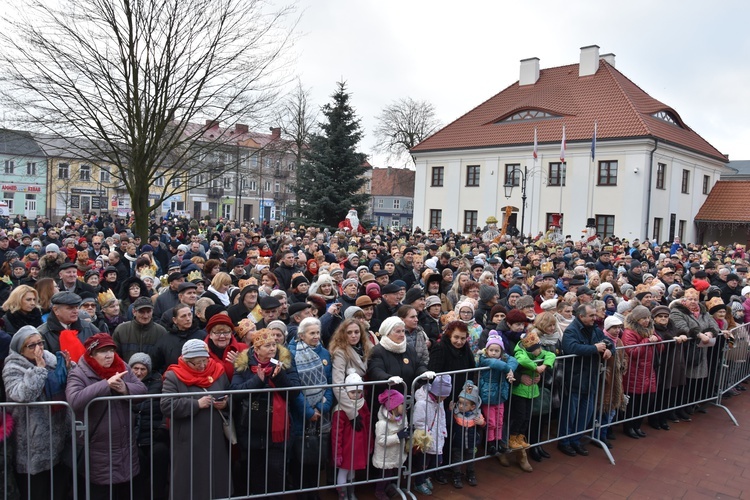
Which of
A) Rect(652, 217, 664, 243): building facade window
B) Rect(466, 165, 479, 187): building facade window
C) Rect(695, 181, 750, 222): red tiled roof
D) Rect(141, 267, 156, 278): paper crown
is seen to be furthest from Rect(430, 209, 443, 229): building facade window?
Rect(141, 267, 156, 278): paper crown

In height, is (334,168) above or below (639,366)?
above

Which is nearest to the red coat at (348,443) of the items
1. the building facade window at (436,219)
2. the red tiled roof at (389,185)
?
the building facade window at (436,219)

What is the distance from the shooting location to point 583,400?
6.19m

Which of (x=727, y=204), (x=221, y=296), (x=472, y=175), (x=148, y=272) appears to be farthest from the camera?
(x=472, y=175)

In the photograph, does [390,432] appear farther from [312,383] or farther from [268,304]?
[268,304]

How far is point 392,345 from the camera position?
5.00m

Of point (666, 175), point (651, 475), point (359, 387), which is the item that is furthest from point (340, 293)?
point (666, 175)

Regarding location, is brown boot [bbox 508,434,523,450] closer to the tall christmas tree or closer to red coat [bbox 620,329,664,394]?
red coat [bbox 620,329,664,394]

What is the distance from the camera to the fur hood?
4.39 metres

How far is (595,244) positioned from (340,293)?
1524 centimetres

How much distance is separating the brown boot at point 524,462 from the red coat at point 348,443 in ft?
5.95

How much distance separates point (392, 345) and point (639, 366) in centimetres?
351

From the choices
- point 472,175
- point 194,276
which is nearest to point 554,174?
point 472,175

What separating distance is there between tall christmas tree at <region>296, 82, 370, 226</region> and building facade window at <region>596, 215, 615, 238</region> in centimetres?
1405
